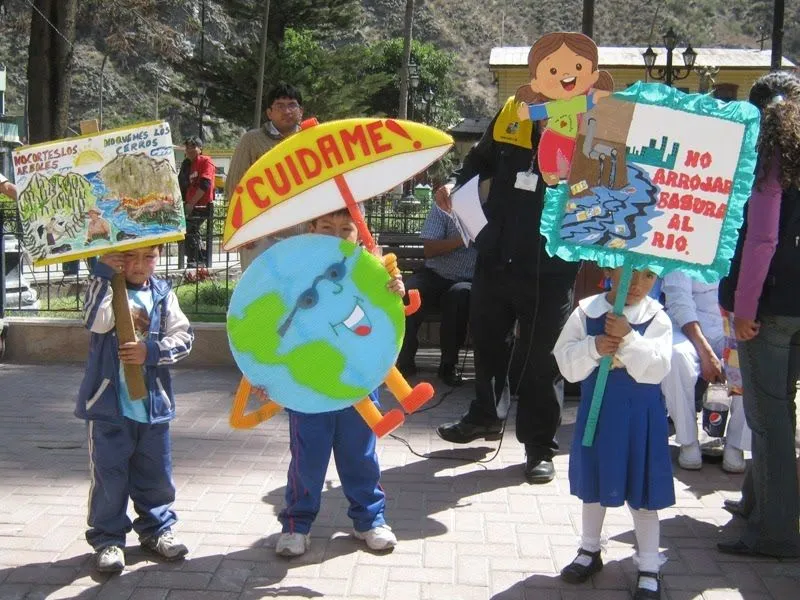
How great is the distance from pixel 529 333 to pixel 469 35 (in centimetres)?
10975

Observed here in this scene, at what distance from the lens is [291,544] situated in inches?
141

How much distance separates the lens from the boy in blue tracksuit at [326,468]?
356cm

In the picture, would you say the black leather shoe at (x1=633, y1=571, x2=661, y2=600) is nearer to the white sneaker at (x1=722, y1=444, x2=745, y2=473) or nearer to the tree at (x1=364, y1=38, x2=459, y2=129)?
the white sneaker at (x1=722, y1=444, x2=745, y2=473)

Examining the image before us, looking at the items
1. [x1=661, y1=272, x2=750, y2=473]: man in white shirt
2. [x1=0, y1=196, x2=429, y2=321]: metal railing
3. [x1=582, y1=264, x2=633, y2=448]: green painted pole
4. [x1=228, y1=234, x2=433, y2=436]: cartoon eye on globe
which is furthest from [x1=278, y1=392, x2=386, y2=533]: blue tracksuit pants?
[x1=0, y1=196, x2=429, y2=321]: metal railing

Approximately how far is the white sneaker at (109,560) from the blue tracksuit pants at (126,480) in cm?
3

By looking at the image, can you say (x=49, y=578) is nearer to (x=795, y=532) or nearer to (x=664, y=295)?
(x=795, y=532)

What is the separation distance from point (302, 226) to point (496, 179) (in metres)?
1.31

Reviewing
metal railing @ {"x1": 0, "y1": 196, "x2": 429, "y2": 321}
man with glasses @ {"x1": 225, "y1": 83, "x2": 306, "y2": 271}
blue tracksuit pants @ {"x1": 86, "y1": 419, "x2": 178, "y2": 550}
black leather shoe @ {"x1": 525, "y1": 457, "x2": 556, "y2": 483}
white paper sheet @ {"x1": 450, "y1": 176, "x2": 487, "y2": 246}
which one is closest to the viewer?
blue tracksuit pants @ {"x1": 86, "y1": 419, "x2": 178, "y2": 550}

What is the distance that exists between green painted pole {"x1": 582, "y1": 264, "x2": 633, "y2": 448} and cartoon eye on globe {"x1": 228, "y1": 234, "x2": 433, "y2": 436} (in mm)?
609

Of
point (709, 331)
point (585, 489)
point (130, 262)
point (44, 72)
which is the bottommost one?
point (585, 489)

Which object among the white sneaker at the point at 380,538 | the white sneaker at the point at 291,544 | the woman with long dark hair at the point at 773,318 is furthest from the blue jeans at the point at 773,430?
the white sneaker at the point at 291,544

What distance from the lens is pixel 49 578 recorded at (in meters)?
3.39

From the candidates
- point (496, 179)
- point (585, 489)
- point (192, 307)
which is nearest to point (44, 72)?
point (192, 307)

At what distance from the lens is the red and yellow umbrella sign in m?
3.22
